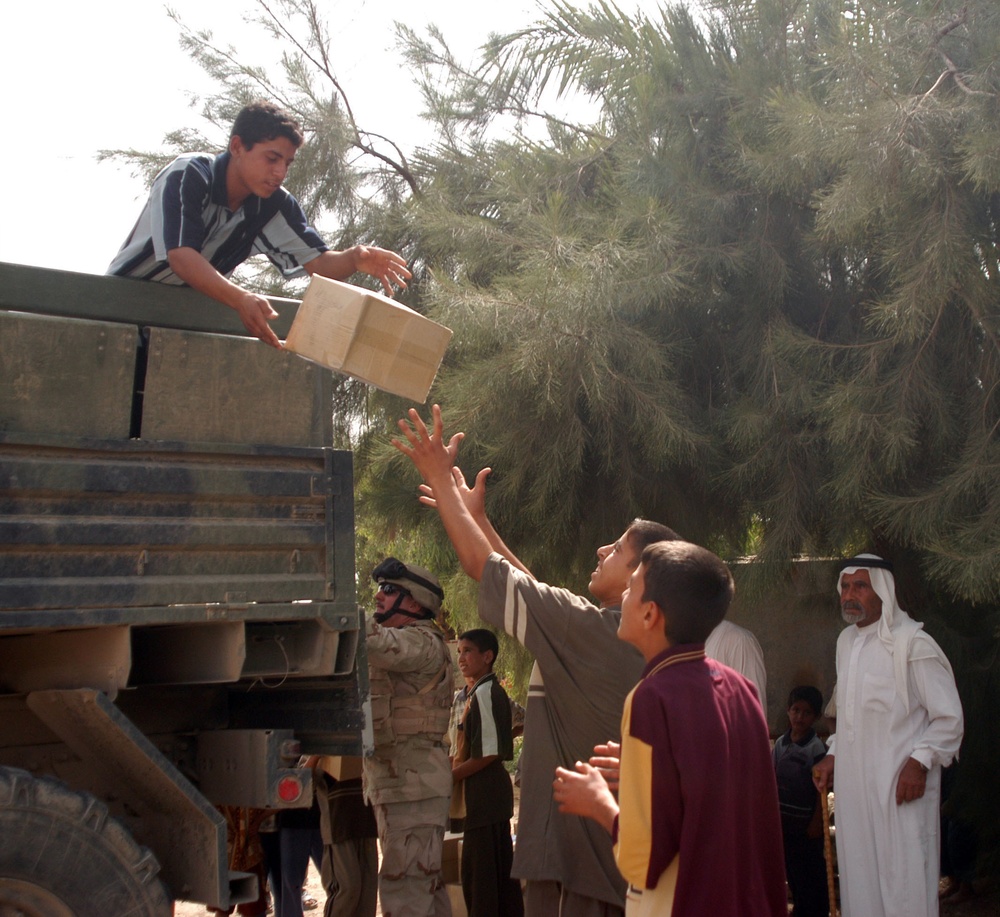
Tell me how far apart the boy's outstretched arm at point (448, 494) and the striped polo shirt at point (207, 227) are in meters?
0.93

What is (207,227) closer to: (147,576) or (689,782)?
(147,576)

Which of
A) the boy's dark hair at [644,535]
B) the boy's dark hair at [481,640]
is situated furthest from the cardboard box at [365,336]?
the boy's dark hair at [481,640]

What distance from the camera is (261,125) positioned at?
3.78m

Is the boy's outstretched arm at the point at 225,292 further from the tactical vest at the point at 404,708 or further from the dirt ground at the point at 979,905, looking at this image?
the dirt ground at the point at 979,905

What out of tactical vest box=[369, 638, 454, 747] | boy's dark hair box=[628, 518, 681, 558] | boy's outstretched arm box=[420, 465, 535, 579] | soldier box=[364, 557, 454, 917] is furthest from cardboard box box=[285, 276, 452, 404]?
tactical vest box=[369, 638, 454, 747]

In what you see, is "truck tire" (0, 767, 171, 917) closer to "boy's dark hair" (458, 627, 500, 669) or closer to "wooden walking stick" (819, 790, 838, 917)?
"boy's dark hair" (458, 627, 500, 669)

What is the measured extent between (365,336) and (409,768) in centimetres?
241

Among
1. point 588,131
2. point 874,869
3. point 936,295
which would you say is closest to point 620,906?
point 874,869

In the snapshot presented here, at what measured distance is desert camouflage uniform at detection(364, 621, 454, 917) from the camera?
4.87m

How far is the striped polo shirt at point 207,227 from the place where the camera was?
3574 mm

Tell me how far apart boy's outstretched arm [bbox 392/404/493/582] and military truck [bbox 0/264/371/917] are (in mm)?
269

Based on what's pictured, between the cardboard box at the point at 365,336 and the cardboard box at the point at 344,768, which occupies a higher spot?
the cardboard box at the point at 365,336

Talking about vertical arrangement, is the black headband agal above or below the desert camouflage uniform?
above

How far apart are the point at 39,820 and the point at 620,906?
171cm
